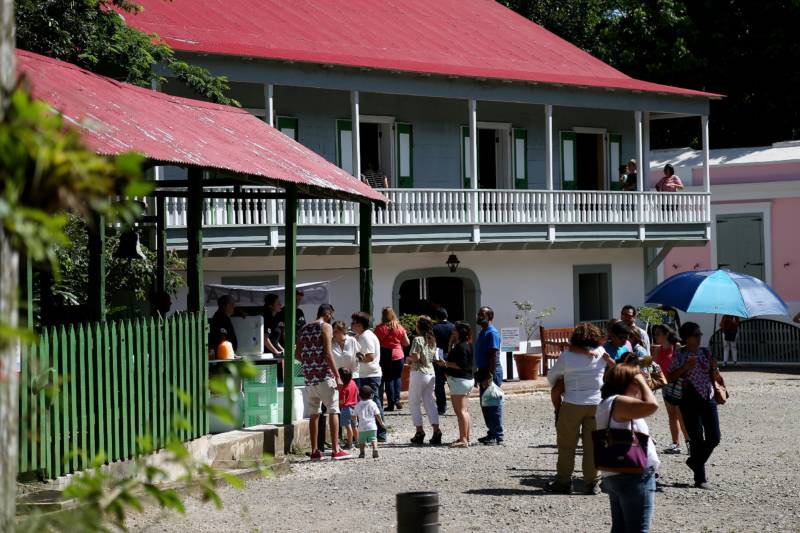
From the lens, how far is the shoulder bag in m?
8.58

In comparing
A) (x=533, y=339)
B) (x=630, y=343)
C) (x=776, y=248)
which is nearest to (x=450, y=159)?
(x=533, y=339)

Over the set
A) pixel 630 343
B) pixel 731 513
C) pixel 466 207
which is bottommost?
pixel 731 513

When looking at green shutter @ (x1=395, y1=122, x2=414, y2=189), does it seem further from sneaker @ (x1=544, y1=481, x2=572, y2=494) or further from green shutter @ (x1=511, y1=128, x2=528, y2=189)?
sneaker @ (x1=544, y1=481, x2=572, y2=494)

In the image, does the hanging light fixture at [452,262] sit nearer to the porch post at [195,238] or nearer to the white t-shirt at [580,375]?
the porch post at [195,238]

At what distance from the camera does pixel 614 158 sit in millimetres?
32469

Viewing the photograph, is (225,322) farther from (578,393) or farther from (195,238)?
(578,393)

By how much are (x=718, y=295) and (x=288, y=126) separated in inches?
336

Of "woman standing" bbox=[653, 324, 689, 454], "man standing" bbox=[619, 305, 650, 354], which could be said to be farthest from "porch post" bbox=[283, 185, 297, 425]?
"woman standing" bbox=[653, 324, 689, 454]

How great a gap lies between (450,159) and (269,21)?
4745 mm

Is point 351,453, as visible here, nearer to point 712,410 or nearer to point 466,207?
point 712,410

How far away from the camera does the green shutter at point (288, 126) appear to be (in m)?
26.2

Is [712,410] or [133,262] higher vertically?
[133,262]

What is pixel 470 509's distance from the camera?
1170 cm

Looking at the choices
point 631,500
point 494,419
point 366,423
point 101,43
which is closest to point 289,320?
A: point 366,423
